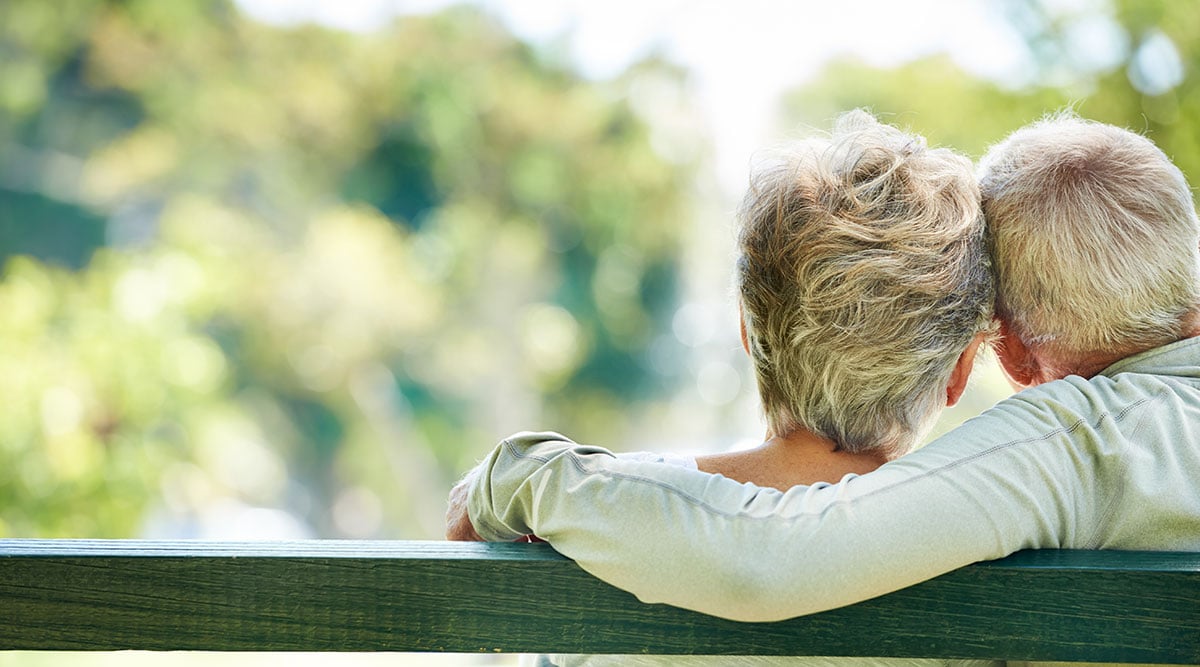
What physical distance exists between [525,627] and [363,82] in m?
11.2

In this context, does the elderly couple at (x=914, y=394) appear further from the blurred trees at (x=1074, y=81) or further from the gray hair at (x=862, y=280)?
the blurred trees at (x=1074, y=81)

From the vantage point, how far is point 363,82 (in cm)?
1138

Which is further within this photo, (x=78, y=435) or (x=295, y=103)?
(x=295, y=103)

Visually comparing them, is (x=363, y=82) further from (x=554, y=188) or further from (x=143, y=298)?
(x=143, y=298)

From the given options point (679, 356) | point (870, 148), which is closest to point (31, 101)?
point (679, 356)

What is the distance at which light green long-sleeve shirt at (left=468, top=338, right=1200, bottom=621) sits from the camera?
2.56 feet

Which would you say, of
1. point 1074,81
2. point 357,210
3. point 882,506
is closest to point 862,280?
point 882,506

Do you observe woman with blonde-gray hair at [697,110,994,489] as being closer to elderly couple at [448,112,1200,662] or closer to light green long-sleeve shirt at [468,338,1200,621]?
elderly couple at [448,112,1200,662]

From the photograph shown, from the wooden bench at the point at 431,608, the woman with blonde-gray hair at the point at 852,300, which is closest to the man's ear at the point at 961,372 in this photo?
the woman with blonde-gray hair at the point at 852,300

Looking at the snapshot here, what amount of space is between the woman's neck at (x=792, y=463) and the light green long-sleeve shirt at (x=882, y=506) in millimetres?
221

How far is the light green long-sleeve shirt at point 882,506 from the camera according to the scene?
0.78m

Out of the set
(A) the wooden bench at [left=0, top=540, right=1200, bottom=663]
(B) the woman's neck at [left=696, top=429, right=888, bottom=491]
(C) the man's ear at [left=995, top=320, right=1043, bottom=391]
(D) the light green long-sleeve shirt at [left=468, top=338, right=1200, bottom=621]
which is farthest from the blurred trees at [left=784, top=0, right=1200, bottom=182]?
(A) the wooden bench at [left=0, top=540, right=1200, bottom=663]

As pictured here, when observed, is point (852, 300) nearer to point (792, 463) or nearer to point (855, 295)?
point (855, 295)

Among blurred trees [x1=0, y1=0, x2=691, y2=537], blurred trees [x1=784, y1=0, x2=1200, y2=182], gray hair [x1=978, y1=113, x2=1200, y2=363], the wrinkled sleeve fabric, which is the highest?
blurred trees [x1=0, y1=0, x2=691, y2=537]
